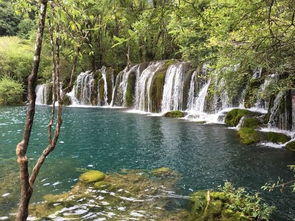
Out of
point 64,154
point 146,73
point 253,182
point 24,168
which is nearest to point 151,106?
point 146,73

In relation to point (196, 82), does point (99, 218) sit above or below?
below

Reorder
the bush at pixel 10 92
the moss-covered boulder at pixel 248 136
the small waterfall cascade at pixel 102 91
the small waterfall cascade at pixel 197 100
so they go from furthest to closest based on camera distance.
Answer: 1. the bush at pixel 10 92
2. the small waterfall cascade at pixel 102 91
3. the small waterfall cascade at pixel 197 100
4. the moss-covered boulder at pixel 248 136

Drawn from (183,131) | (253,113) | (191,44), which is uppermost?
(191,44)

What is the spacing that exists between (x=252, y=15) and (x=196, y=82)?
17.4m

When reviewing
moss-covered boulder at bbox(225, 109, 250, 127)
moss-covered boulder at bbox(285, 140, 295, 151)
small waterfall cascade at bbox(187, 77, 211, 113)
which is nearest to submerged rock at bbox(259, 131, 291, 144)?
moss-covered boulder at bbox(285, 140, 295, 151)

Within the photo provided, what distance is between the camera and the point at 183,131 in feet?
52.5

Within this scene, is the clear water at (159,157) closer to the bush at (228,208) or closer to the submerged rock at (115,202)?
the submerged rock at (115,202)

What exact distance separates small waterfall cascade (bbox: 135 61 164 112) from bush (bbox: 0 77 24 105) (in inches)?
701

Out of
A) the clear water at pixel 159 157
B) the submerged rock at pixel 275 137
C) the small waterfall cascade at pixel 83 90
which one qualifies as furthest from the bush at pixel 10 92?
the submerged rock at pixel 275 137

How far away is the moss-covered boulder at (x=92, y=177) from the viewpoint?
336 inches

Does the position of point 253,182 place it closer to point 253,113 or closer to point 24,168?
point 24,168

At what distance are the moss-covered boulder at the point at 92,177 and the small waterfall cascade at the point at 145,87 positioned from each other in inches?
677

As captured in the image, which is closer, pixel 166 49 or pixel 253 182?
pixel 253 182

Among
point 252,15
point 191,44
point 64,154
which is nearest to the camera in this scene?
point 252,15
